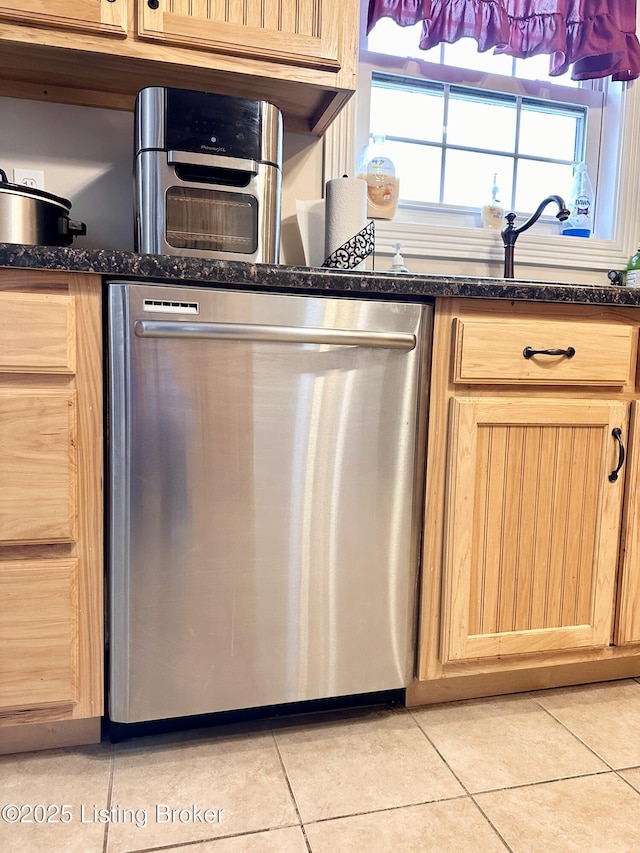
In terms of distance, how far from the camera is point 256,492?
1.16m

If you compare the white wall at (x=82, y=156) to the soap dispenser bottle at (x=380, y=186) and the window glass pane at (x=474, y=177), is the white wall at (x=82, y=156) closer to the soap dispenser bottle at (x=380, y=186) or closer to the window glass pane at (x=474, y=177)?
the soap dispenser bottle at (x=380, y=186)

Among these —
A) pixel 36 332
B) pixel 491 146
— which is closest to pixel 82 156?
pixel 36 332

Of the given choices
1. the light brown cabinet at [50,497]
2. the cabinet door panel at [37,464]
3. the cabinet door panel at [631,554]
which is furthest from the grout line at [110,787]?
the cabinet door panel at [631,554]

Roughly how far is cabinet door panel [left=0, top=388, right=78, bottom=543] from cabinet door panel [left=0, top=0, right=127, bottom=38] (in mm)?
773

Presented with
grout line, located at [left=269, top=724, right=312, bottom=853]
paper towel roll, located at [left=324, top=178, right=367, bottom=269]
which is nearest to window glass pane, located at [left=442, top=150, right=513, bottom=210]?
paper towel roll, located at [left=324, top=178, right=367, bottom=269]

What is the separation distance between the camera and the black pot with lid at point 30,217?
1.22 meters

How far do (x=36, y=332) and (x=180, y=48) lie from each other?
731 millimetres

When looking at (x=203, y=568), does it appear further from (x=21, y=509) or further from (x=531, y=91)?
(x=531, y=91)

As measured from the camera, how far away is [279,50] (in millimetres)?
1378

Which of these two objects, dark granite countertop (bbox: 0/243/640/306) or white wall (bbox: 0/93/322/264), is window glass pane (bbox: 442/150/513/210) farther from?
white wall (bbox: 0/93/322/264)

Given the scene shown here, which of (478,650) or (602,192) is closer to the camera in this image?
(478,650)

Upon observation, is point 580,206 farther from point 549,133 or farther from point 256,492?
point 256,492

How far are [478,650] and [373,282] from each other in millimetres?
791

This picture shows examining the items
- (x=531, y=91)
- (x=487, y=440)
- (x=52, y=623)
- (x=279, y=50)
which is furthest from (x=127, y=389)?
(x=531, y=91)
